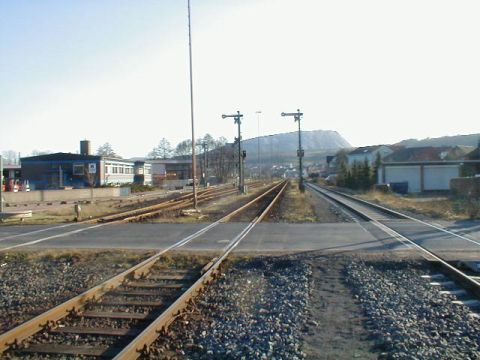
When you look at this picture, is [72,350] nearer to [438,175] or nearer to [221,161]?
[438,175]

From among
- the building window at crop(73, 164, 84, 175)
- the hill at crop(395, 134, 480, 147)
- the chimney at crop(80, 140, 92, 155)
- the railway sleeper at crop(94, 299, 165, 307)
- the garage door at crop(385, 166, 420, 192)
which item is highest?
the hill at crop(395, 134, 480, 147)

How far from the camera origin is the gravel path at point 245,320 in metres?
5.50

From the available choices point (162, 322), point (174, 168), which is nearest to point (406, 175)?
point (162, 322)

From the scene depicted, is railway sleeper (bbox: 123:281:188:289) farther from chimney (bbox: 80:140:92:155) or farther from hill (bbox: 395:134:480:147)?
hill (bbox: 395:134:480:147)

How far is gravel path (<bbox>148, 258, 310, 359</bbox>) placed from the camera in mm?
5500

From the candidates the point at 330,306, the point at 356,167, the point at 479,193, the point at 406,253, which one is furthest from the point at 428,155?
the point at 330,306

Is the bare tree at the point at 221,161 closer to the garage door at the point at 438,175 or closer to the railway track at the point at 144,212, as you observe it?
the garage door at the point at 438,175

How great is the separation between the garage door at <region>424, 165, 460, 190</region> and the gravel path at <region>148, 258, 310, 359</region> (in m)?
47.1

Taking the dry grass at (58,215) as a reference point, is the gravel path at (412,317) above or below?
above

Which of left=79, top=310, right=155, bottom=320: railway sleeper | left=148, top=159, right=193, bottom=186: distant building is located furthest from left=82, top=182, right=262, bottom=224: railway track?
left=148, top=159, right=193, bottom=186: distant building

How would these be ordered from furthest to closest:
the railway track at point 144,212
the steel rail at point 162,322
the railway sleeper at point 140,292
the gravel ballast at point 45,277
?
1. the railway track at point 144,212
2. the railway sleeper at point 140,292
3. the gravel ballast at point 45,277
4. the steel rail at point 162,322

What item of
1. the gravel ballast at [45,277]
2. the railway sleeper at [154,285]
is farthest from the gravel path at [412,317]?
the gravel ballast at [45,277]

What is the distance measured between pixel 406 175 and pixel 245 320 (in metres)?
50.7

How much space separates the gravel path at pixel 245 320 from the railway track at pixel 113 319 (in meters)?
0.22
